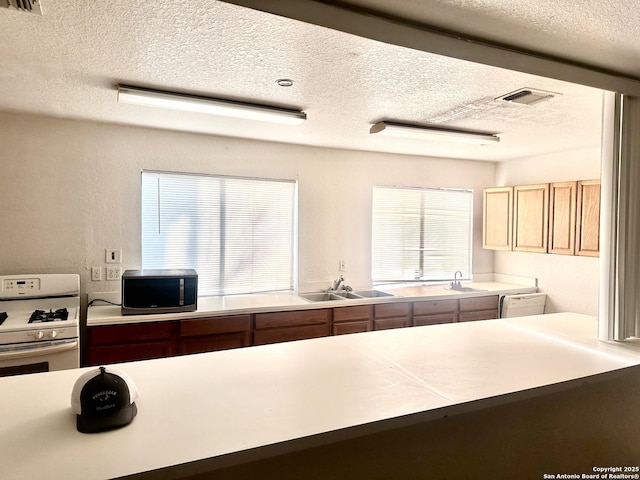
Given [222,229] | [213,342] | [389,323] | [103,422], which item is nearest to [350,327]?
[389,323]

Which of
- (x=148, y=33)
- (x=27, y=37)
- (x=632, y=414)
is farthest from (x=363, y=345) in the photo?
(x=27, y=37)

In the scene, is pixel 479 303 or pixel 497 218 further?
pixel 497 218

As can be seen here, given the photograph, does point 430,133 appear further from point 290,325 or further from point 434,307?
point 290,325

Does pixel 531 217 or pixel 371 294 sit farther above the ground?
pixel 531 217

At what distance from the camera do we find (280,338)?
317cm

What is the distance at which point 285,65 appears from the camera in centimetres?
192

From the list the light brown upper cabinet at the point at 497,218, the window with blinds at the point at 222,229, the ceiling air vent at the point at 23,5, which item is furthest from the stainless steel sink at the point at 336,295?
the ceiling air vent at the point at 23,5

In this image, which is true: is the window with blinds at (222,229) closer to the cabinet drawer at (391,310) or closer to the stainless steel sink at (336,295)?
the stainless steel sink at (336,295)

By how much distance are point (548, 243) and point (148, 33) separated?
382cm

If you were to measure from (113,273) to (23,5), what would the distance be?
7.22 ft

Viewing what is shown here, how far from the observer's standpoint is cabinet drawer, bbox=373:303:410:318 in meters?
3.57

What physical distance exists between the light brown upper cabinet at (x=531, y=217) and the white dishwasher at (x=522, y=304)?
52 cm

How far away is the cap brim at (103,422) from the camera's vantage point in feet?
3.33

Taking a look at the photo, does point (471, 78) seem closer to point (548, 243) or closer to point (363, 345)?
point (363, 345)
